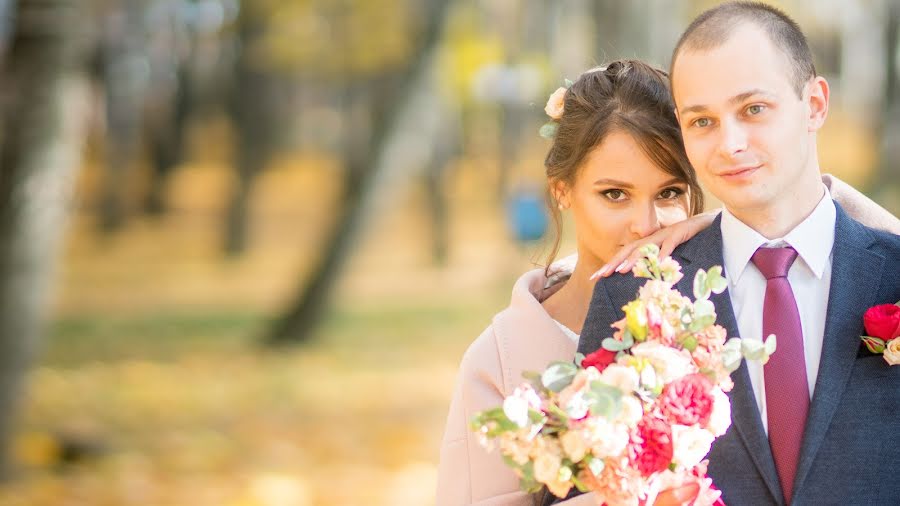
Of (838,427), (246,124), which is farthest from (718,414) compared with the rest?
(246,124)

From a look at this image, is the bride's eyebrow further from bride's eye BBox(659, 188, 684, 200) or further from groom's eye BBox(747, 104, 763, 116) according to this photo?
groom's eye BBox(747, 104, 763, 116)

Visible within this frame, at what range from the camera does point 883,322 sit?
109 inches

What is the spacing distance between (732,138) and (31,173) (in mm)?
6066

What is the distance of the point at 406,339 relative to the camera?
1376cm

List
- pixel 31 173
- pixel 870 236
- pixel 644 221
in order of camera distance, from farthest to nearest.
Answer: pixel 31 173, pixel 644 221, pixel 870 236

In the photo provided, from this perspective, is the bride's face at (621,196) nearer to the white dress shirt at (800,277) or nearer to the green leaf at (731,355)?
the white dress shirt at (800,277)

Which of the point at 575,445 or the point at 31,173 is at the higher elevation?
the point at 31,173

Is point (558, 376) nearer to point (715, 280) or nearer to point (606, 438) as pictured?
point (606, 438)

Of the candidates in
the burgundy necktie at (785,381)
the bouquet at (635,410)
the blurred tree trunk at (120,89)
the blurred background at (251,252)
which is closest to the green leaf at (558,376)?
the bouquet at (635,410)

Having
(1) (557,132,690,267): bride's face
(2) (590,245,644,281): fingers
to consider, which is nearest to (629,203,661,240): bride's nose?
(1) (557,132,690,267): bride's face

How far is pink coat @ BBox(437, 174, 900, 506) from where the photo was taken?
325 centimetres

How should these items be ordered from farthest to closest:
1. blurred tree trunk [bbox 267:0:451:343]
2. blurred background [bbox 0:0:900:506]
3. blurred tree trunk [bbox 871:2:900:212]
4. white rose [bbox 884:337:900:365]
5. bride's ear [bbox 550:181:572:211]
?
blurred tree trunk [bbox 871:2:900:212] < blurred tree trunk [bbox 267:0:451:343] < blurred background [bbox 0:0:900:506] < bride's ear [bbox 550:181:572:211] < white rose [bbox 884:337:900:365]

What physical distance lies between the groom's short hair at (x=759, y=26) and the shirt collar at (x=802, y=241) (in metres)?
0.30

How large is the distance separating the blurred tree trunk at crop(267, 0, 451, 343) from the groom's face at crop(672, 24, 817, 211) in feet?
31.2
